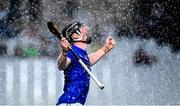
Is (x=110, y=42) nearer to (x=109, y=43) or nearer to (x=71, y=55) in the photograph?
(x=109, y=43)

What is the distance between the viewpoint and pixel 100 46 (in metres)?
11.0

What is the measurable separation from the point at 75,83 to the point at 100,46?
6108 millimetres

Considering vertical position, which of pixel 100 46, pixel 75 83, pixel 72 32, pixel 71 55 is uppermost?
pixel 72 32

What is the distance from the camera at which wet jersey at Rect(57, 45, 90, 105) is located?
4.83 metres

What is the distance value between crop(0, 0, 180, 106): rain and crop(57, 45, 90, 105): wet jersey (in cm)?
503

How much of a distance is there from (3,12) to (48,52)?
3.38 feet

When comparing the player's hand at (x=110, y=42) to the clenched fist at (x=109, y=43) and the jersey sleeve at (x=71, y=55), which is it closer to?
the clenched fist at (x=109, y=43)

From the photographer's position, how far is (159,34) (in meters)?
11.1

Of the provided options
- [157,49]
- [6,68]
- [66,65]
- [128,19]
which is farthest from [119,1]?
[66,65]

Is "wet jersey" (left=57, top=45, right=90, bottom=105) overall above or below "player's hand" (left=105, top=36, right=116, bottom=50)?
below

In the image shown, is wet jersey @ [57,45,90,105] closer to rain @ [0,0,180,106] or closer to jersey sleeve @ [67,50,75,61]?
jersey sleeve @ [67,50,75,61]

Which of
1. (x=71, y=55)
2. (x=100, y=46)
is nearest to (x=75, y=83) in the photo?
(x=71, y=55)

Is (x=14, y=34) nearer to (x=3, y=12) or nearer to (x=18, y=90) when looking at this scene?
(x=3, y=12)

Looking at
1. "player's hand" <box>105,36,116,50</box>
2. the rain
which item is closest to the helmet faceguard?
"player's hand" <box>105,36,116,50</box>
